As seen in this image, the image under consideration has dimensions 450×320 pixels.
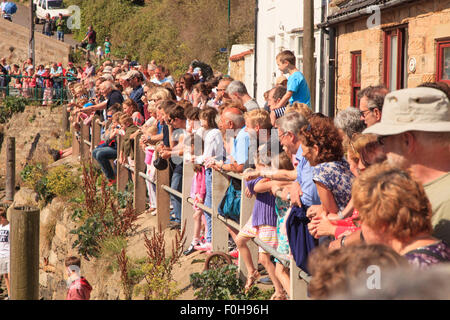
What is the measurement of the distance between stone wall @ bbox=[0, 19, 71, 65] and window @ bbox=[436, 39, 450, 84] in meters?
33.3

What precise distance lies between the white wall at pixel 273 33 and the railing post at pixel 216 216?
12.9 m

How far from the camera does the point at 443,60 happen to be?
11.0 metres

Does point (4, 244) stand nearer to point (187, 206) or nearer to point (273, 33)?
point (187, 206)

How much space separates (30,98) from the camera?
3184 cm

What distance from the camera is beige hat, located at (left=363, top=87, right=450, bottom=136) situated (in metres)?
3.46

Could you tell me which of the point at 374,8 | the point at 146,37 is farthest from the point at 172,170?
the point at 146,37

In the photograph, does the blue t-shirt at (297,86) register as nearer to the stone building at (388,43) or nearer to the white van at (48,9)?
the stone building at (388,43)

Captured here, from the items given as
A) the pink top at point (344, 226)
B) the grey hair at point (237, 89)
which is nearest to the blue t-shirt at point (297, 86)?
the grey hair at point (237, 89)

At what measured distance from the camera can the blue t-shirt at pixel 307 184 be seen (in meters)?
4.85

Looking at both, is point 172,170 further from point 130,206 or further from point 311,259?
point 311,259

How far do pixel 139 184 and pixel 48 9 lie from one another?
4044 cm

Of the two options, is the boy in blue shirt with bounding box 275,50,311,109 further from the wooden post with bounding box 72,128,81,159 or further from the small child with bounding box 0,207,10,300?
the wooden post with bounding box 72,128,81,159
